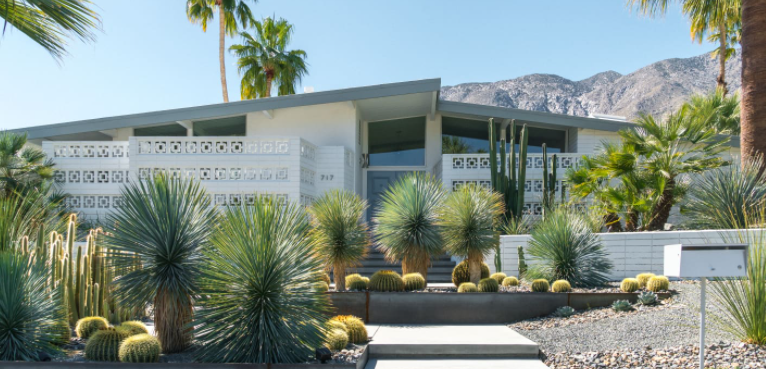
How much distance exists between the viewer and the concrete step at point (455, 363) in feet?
20.5

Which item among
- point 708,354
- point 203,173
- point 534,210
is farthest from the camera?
point 534,210

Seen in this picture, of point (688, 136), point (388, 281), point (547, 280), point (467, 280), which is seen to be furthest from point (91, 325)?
point (688, 136)

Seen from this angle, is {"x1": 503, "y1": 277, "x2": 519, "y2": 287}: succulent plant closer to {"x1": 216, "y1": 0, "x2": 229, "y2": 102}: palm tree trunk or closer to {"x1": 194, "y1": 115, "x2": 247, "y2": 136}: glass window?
{"x1": 194, "y1": 115, "x2": 247, "y2": 136}: glass window

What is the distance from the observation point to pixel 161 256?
5828 millimetres

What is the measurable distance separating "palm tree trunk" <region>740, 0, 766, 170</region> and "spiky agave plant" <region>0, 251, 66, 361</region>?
1150 cm

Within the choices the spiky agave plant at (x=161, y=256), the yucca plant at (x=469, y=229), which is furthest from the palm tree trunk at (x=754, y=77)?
the spiky agave plant at (x=161, y=256)

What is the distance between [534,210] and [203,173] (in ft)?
30.8

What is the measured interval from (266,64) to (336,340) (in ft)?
67.7

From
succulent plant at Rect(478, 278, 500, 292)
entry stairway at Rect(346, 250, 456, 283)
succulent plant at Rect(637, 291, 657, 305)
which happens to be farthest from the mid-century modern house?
succulent plant at Rect(637, 291, 657, 305)

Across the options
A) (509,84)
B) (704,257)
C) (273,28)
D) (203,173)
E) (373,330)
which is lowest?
(373,330)

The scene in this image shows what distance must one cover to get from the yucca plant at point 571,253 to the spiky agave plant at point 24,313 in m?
7.71

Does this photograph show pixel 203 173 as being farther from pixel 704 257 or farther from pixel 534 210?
pixel 704 257

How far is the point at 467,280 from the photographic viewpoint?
34.1 ft

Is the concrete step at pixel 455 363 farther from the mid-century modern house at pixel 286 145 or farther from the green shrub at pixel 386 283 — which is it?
the mid-century modern house at pixel 286 145
